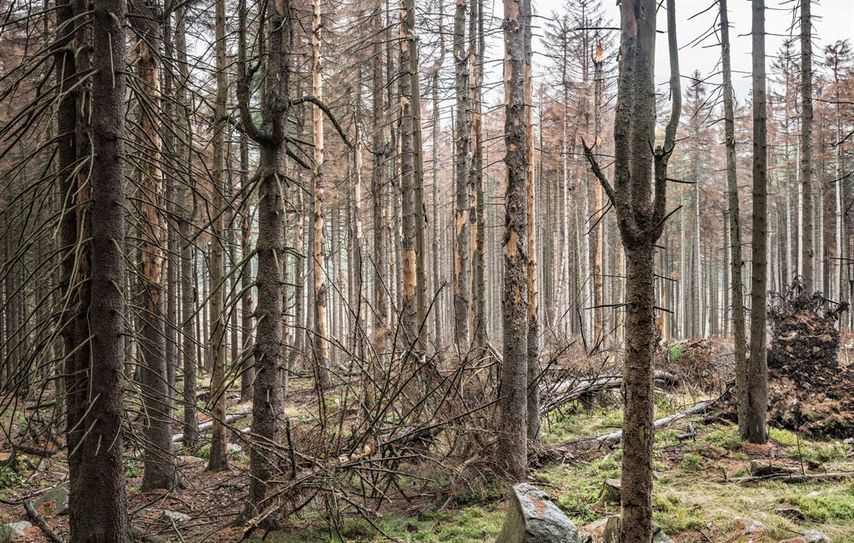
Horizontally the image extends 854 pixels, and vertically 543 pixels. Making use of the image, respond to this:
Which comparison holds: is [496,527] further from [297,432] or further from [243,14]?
[243,14]

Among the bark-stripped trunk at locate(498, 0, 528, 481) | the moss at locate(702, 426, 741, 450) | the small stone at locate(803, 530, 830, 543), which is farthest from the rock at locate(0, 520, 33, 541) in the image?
the moss at locate(702, 426, 741, 450)

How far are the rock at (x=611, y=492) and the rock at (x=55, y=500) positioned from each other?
608cm

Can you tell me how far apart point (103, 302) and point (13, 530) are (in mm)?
3756

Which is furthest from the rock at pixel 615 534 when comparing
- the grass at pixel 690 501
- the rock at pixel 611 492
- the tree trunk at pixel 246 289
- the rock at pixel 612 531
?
the tree trunk at pixel 246 289

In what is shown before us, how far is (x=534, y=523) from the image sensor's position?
421 cm

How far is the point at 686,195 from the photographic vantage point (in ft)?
116

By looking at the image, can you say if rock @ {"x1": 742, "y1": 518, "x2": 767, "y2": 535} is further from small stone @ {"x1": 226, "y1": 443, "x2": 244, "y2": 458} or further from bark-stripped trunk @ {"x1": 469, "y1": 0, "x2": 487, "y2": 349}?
small stone @ {"x1": 226, "y1": 443, "x2": 244, "y2": 458}

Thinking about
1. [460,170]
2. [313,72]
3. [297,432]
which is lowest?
[297,432]

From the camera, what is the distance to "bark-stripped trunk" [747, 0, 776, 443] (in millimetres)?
7566

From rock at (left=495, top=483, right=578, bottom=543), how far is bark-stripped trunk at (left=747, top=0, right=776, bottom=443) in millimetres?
4587

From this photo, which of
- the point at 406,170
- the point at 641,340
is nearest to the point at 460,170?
the point at 406,170

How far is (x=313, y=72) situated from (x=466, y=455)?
1069cm

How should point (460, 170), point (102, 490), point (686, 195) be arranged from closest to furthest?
point (102, 490), point (460, 170), point (686, 195)

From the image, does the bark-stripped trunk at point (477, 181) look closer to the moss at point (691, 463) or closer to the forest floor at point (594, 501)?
the forest floor at point (594, 501)
